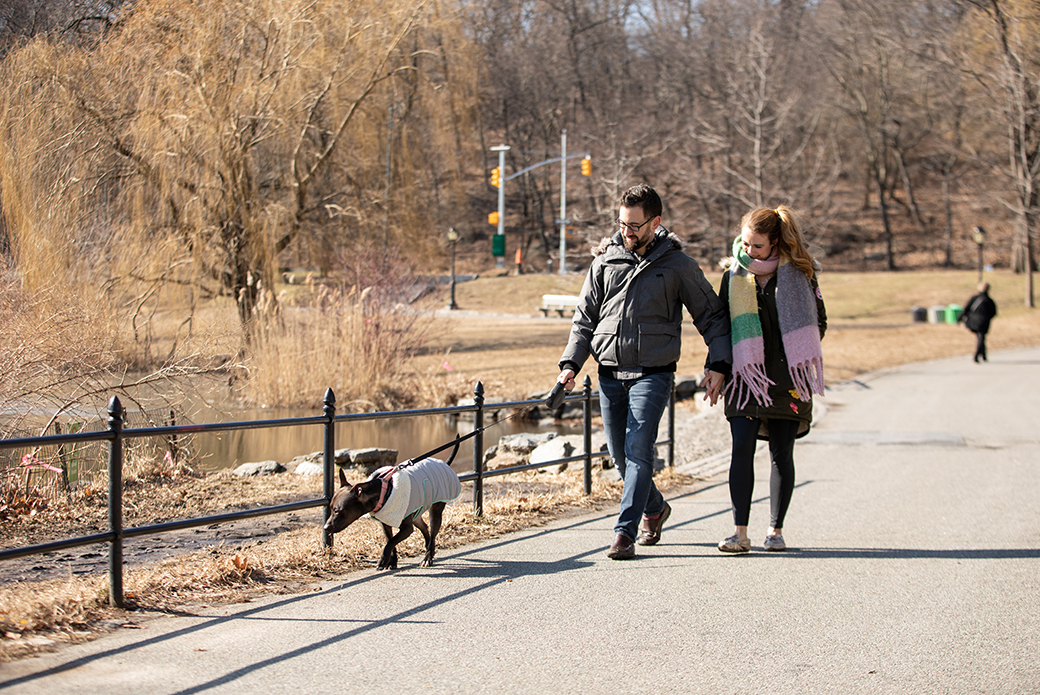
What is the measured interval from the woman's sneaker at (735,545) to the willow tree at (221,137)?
749 cm

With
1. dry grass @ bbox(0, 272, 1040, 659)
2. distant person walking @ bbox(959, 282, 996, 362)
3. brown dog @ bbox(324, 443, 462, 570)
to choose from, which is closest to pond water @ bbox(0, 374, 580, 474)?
dry grass @ bbox(0, 272, 1040, 659)

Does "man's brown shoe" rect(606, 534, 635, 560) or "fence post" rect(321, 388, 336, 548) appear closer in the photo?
"man's brown shoe" rect(606, 534, 635, 560)

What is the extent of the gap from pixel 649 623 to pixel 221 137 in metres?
13.8

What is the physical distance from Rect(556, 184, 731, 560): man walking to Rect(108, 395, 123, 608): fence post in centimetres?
231

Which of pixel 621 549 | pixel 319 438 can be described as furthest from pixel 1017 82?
pixel 621 549

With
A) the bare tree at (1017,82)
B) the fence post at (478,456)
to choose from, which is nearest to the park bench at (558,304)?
the bare tree at (1017,82)

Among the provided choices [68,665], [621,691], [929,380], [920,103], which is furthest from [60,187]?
[920,103]

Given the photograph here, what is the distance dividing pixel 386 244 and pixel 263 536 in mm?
13214

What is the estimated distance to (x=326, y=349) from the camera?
641 inches

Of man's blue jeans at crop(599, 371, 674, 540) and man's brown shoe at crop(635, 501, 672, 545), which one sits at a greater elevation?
man's blue jeans at crop(599, 371, 674, 540)

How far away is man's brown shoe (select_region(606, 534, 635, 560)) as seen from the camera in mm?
5652

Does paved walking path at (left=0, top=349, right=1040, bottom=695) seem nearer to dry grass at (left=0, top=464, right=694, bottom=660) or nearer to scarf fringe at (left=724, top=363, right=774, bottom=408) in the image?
dry grass at (left=0, top=464, right=694, bottom=660)

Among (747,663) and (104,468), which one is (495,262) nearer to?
(104,468)

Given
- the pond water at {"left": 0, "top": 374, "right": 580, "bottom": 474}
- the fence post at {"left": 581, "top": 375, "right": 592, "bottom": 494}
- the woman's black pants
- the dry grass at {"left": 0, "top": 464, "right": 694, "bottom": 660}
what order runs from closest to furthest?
1. the dry grass at {"left": 0, "top": 464, "right": 694, "bottom": 660}
2. the woman's black pants
3. the fence post at {"left": 581, "top": 375, "right": 592, "bottom": 494}
4. the pond water at {"left": 0, "top": 374, "right": 580, "bottom": 474}
